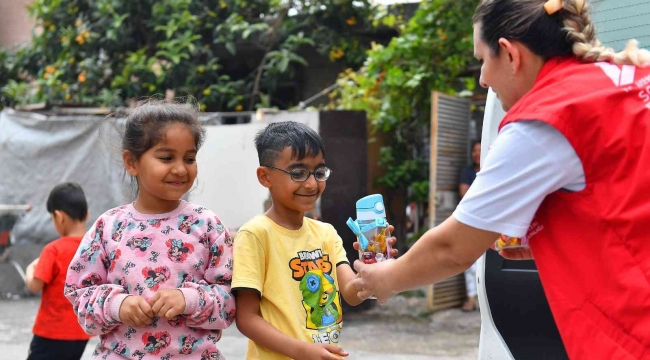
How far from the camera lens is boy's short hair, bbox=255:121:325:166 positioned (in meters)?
2.86

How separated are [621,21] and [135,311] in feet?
7.16

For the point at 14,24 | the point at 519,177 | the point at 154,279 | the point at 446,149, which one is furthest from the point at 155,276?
the point at 14,24

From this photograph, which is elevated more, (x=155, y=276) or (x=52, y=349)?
(x=155, y=276)

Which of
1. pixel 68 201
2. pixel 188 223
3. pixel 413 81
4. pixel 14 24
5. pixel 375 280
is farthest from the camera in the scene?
pixel 14 24

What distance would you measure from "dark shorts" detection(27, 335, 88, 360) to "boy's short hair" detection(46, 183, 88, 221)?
27.7 inches

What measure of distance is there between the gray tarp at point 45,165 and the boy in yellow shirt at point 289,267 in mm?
6681

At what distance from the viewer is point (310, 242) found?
2881mm

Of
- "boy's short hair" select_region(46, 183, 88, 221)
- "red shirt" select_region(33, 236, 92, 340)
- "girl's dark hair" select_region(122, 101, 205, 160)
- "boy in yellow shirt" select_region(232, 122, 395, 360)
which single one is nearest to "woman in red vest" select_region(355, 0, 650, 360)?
"boy in yellow shirt" select_region(232, 122, 395, 360)

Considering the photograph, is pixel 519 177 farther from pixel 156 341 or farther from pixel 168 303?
pixel 156 341

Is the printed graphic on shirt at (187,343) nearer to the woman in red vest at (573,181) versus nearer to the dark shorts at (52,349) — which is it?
the woman in red vest at (573,181)

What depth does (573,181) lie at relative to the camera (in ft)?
6.09

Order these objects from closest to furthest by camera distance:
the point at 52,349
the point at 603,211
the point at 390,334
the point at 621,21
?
the point at 603,211
the point at 621,21
the point at 52,349
the point at 390,334

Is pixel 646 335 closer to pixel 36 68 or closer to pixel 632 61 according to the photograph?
pixel 632 61

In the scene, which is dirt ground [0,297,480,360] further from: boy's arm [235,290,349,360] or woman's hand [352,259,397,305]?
woman's hand [352,259,397,305]
